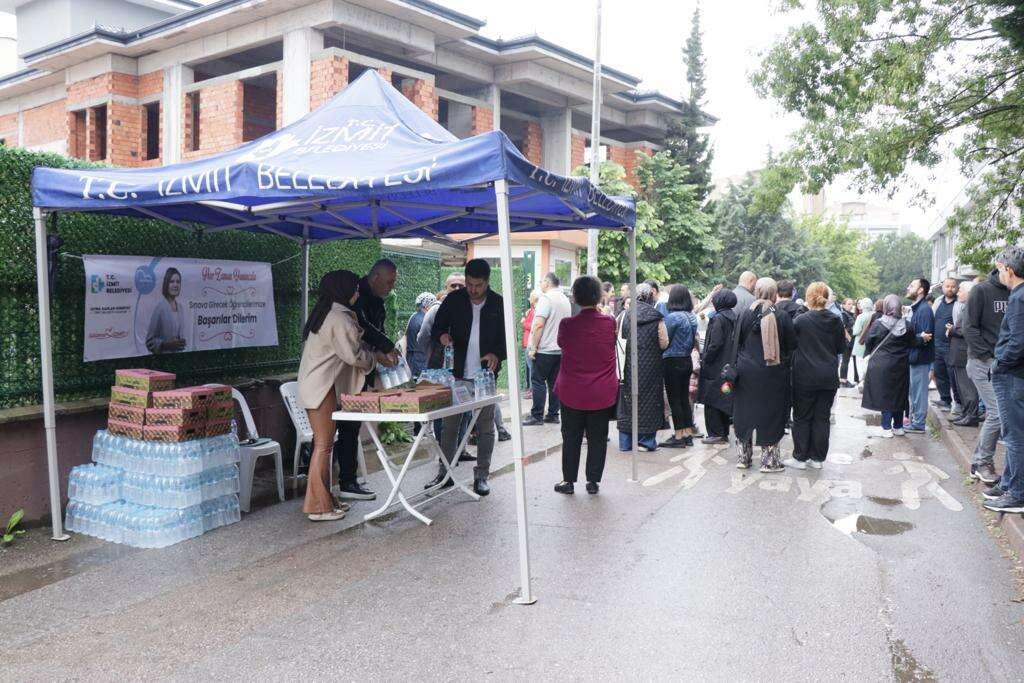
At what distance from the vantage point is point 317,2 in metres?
19.9

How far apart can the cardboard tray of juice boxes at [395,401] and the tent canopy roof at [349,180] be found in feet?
4.74

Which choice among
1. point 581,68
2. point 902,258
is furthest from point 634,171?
point 902,258

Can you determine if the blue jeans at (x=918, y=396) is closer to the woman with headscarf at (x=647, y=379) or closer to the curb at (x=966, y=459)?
the curb at (x=966, y=459)

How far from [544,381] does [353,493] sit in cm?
471

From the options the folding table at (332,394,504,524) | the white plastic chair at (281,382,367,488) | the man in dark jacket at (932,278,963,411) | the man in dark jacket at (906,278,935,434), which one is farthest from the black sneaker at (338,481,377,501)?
the man in dark jacket at (932,278,963,411)

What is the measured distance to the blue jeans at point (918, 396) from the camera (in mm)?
10656

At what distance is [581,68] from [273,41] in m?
9.19

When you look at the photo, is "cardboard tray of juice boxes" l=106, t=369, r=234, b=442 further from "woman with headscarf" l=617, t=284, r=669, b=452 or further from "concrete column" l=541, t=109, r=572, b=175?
"concrete column" l=541, t=109, r=572, b=175

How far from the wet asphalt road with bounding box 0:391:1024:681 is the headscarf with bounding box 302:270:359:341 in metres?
1.53

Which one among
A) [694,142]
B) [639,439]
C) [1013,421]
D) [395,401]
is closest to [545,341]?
[639,439]

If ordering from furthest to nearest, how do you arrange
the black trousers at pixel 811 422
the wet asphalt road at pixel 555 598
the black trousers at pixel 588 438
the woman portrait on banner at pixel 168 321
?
the black trousers at pixel 811 422
the black trousers at pixel 588 438
the woman portrait on banner at pixel 168 321
the wet asphalt road at pixel 555 598

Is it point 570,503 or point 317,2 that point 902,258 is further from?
point 570,503

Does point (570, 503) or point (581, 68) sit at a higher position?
point (581, 68)

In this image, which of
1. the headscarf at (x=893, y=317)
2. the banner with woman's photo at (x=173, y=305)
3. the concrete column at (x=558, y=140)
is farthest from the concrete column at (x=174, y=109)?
the headscarf at (x=893, y=317)
